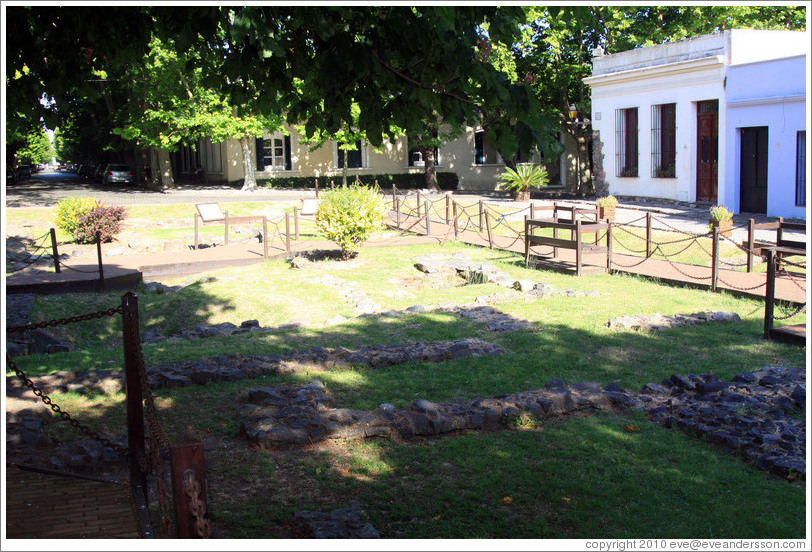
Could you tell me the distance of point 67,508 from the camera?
4820 mm

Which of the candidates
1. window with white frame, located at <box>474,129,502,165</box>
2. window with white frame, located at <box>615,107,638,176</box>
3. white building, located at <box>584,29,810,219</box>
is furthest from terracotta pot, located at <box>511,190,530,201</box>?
window with white frame, located at <box>474,129,502,165</box>

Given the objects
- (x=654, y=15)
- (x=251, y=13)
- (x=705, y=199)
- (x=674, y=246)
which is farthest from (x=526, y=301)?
(x=654, y=15)

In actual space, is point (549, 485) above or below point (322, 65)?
below

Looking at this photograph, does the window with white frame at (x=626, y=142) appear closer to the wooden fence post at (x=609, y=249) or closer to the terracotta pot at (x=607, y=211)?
the terracotta pot at (x=607, y=211)

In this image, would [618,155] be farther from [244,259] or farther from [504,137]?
[504,137]

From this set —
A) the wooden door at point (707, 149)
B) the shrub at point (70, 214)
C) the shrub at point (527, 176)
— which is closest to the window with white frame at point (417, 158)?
the shrub at point (527, 176)

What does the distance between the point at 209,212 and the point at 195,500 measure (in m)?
20.5

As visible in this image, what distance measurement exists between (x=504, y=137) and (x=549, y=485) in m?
2.37

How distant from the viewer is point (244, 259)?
59.2 feet

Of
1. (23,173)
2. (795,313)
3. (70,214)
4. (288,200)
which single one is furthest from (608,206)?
(23,173)

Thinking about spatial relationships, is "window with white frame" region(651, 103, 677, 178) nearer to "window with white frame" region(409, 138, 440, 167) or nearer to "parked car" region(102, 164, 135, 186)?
"window with white frame" region(409, 138, 440, 167)

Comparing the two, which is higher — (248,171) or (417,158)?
(417,158)

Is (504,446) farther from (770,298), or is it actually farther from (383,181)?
(383,181)

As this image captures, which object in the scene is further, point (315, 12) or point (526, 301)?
point (526, 301)
